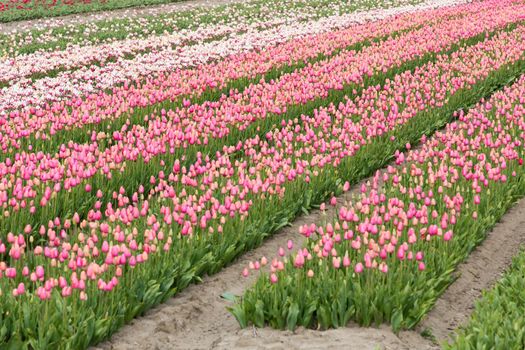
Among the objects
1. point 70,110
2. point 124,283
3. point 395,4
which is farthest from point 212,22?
point 124,283

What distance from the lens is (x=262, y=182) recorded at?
28.6 ft

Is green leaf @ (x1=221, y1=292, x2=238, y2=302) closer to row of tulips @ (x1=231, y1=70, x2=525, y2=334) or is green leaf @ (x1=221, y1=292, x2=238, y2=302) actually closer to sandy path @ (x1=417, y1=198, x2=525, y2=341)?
row of tulips @ (x1=231, y1=70, x2=525, y2=334)

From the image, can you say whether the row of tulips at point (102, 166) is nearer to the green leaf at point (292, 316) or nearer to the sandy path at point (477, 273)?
the green leaf at point (292, 316)

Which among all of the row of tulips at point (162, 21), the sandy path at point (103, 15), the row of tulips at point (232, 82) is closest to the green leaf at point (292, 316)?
the row of tulips at point (232, 82)

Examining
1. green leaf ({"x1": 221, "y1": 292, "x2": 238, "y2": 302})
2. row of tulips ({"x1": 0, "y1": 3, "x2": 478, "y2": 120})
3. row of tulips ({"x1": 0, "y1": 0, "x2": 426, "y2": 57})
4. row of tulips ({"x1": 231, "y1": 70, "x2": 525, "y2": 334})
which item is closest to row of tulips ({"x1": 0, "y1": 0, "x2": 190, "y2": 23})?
row of tulips ({"x1": 0, "y1": 0, "x2": 426, "y2": 57})

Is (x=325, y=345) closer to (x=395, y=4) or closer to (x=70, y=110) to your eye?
(x=70, y=110)

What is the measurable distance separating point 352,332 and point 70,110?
29.3 ft

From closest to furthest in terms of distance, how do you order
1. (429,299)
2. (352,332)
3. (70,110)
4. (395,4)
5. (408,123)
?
(352,332) → (429,299) → (408,123) → (70,110) → (395,4)

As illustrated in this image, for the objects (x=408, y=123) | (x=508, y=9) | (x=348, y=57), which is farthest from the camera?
(x=508, y=9)

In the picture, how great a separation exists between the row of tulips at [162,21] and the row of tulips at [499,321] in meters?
16.9

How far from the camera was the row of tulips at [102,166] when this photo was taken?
772 centimetres

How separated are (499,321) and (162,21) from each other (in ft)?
81.0

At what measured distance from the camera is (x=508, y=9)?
28.0 m

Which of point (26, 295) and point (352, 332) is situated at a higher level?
point (26, 295)
